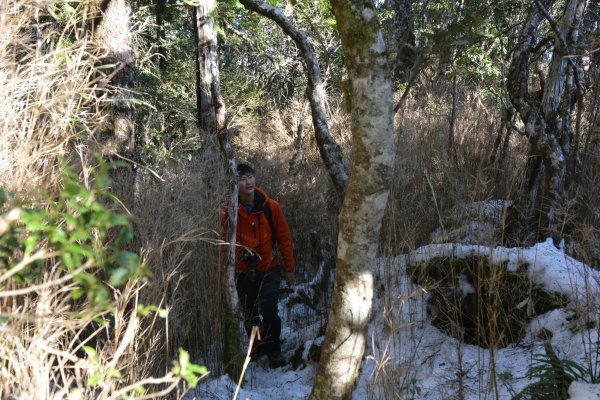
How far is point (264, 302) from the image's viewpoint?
4.48 meters

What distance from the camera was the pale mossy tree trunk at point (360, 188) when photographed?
2375mm

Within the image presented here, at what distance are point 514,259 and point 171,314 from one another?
248cm

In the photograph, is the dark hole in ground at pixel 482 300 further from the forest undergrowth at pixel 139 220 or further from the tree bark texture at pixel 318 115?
the tree bark texture at pixel 318 115

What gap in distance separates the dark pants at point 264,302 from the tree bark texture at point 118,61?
163cm

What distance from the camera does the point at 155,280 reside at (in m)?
3.06

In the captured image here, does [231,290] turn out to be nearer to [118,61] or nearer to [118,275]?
[118,61]

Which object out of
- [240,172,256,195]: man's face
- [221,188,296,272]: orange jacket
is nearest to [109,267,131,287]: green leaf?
[240,172,256,195]: man's face

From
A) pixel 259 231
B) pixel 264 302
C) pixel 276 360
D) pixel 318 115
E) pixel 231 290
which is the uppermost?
pixel 318 115

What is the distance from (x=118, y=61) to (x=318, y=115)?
5.97ft

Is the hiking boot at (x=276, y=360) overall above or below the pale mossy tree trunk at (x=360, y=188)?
below

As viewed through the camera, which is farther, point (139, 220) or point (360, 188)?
point (139, 220)

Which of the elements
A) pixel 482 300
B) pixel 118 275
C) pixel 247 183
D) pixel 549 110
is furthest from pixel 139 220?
pixel 549 110

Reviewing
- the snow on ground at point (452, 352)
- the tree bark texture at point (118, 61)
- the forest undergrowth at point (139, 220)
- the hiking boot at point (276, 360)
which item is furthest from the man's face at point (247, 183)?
the hiking boot at point (276, 360)

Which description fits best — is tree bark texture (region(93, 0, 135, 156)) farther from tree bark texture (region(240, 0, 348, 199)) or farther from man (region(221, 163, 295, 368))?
tree bark texture (region(240, 0, 348, 199))
